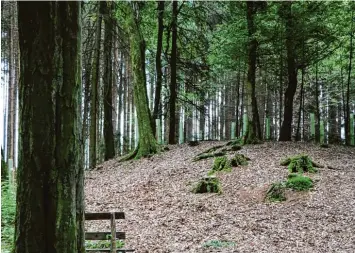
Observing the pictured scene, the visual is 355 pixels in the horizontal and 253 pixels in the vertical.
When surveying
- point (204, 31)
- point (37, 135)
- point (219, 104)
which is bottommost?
point (37, 135)

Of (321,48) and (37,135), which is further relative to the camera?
(321,48)

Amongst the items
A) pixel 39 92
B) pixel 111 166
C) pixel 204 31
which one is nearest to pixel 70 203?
pixel 39 92

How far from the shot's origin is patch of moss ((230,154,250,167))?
37.9 feet

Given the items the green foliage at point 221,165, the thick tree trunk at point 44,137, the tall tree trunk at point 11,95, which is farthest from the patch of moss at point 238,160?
the tall tree trunk at point 11,95

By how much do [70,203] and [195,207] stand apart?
19.2 ft

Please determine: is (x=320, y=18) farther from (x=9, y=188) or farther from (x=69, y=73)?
(x=69, y=73)

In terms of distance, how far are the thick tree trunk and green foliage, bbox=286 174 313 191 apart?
7191 mm

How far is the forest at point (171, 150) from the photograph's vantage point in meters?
3.22

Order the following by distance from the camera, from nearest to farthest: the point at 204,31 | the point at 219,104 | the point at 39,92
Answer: the point at 39,92 < the point at 204,31 < the point at 219,104

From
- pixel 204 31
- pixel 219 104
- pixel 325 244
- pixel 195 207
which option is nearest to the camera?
pixel 325 244

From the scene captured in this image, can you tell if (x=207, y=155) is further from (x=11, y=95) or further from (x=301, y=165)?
(x=11, y=95)

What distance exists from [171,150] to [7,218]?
26.6 ft

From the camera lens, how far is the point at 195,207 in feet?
29.2

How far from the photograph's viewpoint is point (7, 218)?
7.88 metres
